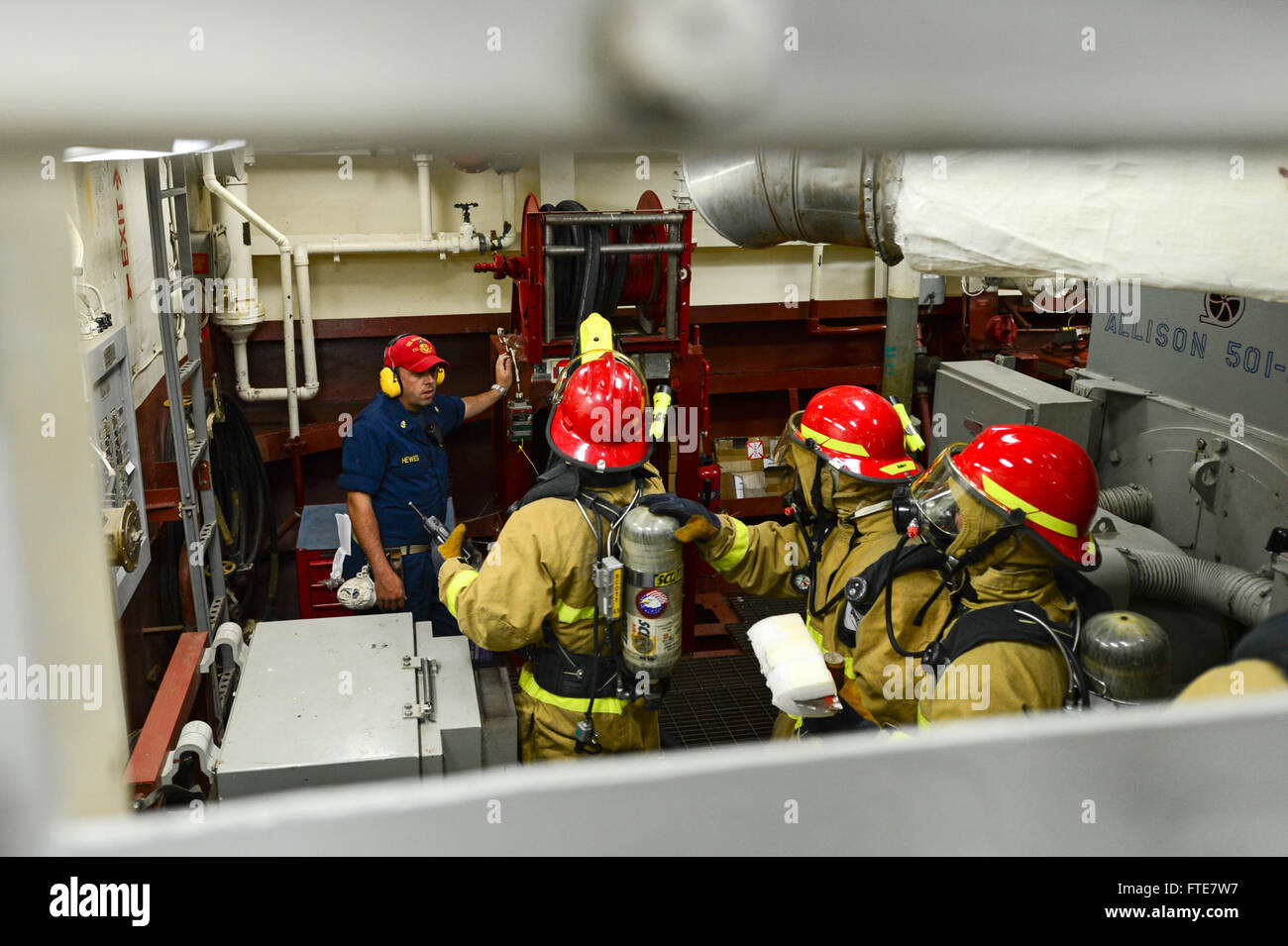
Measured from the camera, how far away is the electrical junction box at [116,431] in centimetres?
323

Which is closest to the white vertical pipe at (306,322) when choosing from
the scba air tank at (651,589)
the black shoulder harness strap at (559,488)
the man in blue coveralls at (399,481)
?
the man in blue coveralls at (399,481)

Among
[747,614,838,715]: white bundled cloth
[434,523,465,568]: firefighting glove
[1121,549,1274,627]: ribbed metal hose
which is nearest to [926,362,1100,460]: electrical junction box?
[1121,549,1274,627]: ribbed metal hose

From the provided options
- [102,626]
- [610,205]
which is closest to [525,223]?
[610,205]

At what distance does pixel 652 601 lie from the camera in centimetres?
330

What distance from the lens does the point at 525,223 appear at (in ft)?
16.6

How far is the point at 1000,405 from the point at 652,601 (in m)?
2.28

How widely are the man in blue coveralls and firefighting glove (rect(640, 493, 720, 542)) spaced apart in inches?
76.6

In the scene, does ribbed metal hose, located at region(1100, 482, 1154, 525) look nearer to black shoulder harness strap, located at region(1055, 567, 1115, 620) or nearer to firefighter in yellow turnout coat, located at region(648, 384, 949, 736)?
firefighter in yellow turnout coat, located at region(648, 384, 949, 736)

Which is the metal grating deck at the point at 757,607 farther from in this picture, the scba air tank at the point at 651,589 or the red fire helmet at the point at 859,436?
the scba air tank at the point at 651,589

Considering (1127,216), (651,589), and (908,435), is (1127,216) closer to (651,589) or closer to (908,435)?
Answer: (651,589)

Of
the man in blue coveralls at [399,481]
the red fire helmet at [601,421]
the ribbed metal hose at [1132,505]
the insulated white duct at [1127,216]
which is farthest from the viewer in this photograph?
the man in blue coveralls at [399,481]

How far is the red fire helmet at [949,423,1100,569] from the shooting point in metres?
2.87

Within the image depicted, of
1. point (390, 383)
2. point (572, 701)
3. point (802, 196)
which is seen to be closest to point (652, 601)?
point (572, 701)

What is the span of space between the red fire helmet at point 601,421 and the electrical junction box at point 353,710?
0.79 metres
